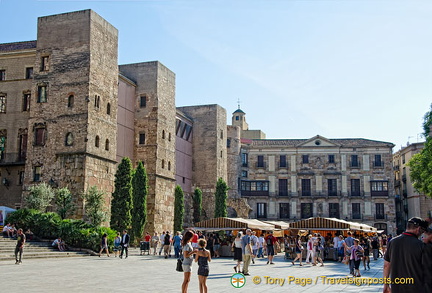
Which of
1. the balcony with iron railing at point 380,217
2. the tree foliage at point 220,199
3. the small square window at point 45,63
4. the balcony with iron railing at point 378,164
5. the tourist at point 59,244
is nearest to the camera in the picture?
the tourist at point 59,244

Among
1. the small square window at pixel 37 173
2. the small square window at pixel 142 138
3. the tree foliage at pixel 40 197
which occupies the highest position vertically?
the small square window at pixel 142 138

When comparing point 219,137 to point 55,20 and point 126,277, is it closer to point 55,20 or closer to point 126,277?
point 55,20

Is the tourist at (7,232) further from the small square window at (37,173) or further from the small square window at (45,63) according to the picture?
the small square window at (45,63)

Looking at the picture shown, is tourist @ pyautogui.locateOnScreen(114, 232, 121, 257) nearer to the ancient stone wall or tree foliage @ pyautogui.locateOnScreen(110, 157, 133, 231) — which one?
tree foliage @ pyautogui.locateOnScreen(110, 157, 133, 231)

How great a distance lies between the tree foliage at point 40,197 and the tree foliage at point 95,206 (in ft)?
6.42

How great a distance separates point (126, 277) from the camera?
15.6 m

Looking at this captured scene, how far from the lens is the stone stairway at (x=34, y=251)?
22.3 metres

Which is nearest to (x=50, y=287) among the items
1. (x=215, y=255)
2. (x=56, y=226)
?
(x=56, y=226)

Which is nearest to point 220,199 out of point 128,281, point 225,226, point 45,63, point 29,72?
point 225,226

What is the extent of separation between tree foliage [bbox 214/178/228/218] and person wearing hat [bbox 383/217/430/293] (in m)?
41.0

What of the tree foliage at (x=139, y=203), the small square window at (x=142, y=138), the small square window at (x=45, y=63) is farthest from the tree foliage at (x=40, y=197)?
the small square window at (x=142, y=138)

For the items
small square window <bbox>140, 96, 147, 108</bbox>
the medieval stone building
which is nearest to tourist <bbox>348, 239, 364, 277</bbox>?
the medieval stone building

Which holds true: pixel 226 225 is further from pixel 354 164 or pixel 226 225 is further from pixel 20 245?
pixel 354 164

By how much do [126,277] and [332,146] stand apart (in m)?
49.0
